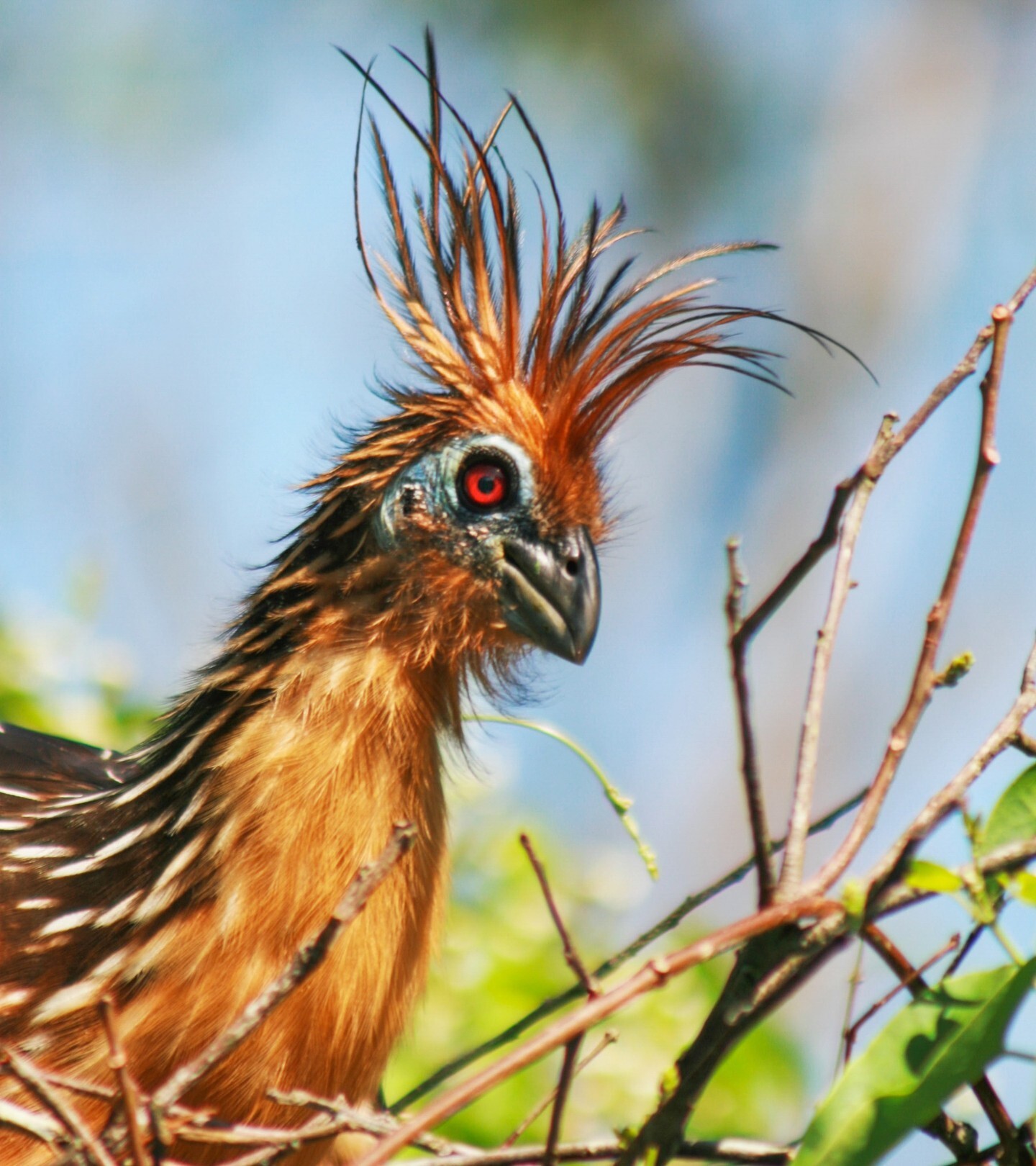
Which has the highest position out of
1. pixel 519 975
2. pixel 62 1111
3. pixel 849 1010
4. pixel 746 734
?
pixel 746 734

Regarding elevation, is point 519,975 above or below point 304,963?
below

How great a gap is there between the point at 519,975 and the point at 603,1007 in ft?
6.38

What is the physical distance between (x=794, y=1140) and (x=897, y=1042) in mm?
413

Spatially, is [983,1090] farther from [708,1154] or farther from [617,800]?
[617,800]

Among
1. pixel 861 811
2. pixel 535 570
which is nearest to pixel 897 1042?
pixel 861 811

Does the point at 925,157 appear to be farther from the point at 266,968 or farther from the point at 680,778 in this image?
the point at 266,968

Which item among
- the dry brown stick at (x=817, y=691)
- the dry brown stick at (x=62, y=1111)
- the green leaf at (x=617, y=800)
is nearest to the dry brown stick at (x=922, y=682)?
the dry brown stick at (x=817, y=691)

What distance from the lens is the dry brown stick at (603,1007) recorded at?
1.63 metres

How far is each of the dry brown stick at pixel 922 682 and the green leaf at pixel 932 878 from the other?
0.36 feet

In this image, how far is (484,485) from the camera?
3139 millimetres

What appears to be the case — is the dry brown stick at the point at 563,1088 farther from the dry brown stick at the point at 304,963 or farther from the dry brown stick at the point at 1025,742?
the dry brown stick at the point at 1025,742

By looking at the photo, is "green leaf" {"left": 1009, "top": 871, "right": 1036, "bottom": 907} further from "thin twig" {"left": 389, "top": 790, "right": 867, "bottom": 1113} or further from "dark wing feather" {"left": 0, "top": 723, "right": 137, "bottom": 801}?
"dark wing feather" {"left": 0, "top": 723, "right": 137, "bottom": 801}

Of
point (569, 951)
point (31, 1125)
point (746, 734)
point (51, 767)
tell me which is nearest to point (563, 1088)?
point (569, 951)

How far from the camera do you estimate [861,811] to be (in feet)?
5.84
